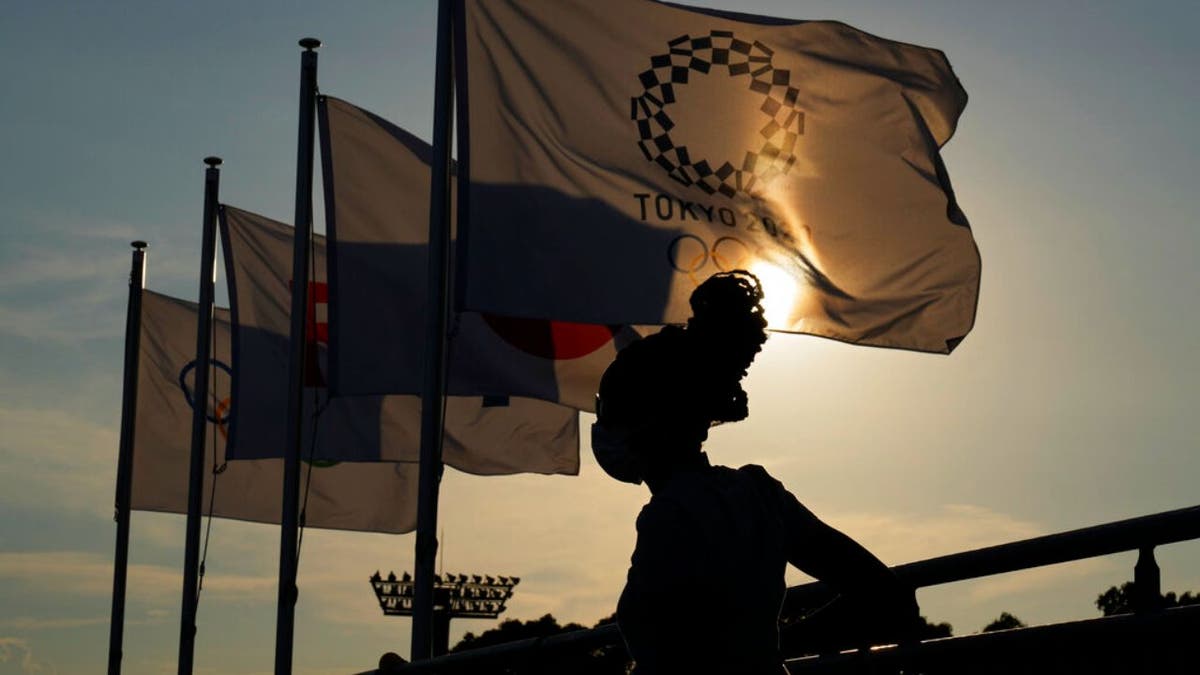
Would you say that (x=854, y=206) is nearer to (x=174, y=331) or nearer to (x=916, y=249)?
(x=916, y=249)

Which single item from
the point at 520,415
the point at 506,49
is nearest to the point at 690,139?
the point at 506,49

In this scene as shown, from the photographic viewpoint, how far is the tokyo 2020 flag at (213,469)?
28.9 meters

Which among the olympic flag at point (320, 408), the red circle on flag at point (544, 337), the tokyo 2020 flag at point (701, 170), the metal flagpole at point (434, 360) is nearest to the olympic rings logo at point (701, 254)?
Result: the tokyo 2020 flag at point (701, 170)

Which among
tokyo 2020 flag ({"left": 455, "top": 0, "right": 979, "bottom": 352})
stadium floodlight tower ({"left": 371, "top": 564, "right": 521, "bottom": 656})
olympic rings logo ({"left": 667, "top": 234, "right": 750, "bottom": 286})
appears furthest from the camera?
stadium floodlight tower ({"left": 371, "top": 564, "right": 521, "bottom": 656})

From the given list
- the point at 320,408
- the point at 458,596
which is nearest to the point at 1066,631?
the point at 320,408

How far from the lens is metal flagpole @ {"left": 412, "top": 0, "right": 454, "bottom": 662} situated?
16062 mm

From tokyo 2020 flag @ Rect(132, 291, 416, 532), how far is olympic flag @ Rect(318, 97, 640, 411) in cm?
909

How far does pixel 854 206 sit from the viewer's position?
1551 cm

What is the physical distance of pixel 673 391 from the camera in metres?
3.78

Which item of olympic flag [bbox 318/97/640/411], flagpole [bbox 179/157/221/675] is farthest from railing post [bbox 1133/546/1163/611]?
flagpole [bbox 179/157/221/675]

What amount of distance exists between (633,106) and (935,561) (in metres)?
10.5

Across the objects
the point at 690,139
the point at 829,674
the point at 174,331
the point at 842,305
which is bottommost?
the point at 829,674

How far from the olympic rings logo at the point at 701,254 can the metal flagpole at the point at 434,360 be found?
234 centimetres

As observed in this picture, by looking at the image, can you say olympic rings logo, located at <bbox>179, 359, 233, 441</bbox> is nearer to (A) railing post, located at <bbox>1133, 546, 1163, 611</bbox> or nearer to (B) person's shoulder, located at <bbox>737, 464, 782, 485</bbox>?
(A) railing post, located at <bbox>1133, 546, 1163, 611</bbox>
